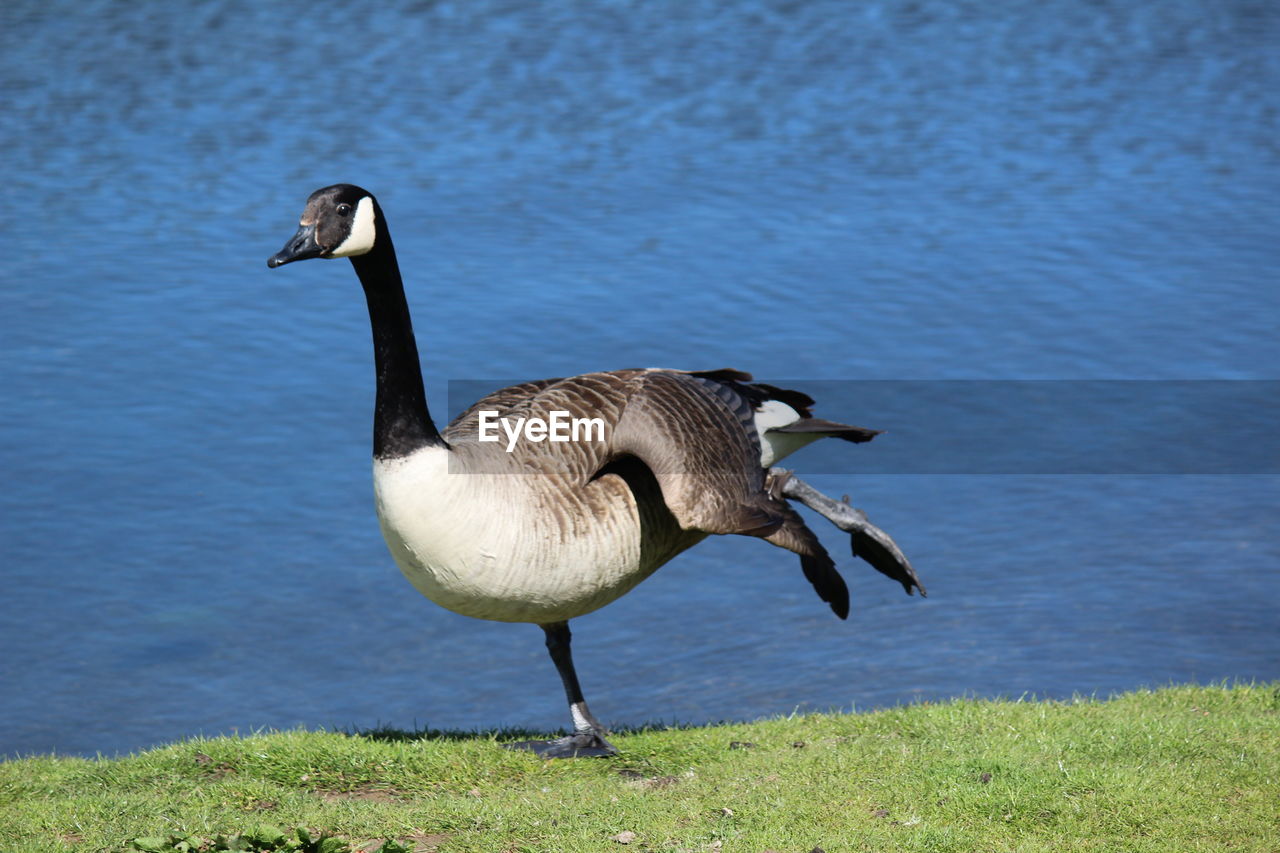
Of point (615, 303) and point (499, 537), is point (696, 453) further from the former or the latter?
point (615, 303)

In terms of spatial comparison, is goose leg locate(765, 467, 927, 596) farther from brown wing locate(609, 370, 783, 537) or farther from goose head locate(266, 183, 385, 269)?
goose head locate(266, 183, 385, 269)

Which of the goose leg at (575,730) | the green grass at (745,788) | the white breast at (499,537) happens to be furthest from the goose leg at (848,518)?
the goose leg at (575,730)

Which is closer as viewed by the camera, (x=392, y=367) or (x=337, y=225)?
(x=337, y=225)

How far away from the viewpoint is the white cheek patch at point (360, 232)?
20.9 feet

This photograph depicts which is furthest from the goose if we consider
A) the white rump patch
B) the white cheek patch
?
the white rump patch

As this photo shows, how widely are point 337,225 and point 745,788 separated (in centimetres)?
277

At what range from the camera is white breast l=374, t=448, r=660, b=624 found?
638cm

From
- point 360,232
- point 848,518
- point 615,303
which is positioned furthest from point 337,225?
point 615,303

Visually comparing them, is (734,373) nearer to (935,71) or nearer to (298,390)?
(298,390)

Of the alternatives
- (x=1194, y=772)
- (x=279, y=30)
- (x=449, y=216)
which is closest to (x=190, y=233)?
(x=449, y=216)

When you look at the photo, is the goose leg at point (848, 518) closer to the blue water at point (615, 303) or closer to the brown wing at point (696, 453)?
the brown wing at point (696, 453)

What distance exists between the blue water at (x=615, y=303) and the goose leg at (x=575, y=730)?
6.14 ft

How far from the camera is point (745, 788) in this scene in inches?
254

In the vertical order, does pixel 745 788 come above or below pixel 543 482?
below
